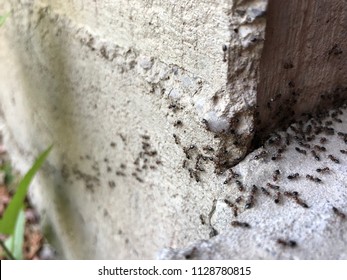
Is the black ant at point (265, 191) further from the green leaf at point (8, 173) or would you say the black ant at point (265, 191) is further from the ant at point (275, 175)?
the green leaf at point (8, 173)

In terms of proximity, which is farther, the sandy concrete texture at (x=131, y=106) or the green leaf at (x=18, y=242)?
the green leaf at (x=18, y=242)

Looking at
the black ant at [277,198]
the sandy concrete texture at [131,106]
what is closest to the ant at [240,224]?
the black ant at [277,198]

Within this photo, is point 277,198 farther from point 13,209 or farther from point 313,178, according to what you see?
point 13,209

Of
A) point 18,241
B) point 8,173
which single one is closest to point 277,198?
point 18,241

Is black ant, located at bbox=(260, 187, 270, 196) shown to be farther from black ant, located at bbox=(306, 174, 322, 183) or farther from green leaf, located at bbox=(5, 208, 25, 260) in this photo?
green leaf, located at bbox=(5, 208, 25, 260)

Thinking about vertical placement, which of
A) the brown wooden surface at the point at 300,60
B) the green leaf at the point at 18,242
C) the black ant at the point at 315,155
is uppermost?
the brown wooden surface at the point at 300,60

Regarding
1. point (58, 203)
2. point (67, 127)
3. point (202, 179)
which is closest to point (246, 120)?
point (202, 179)
